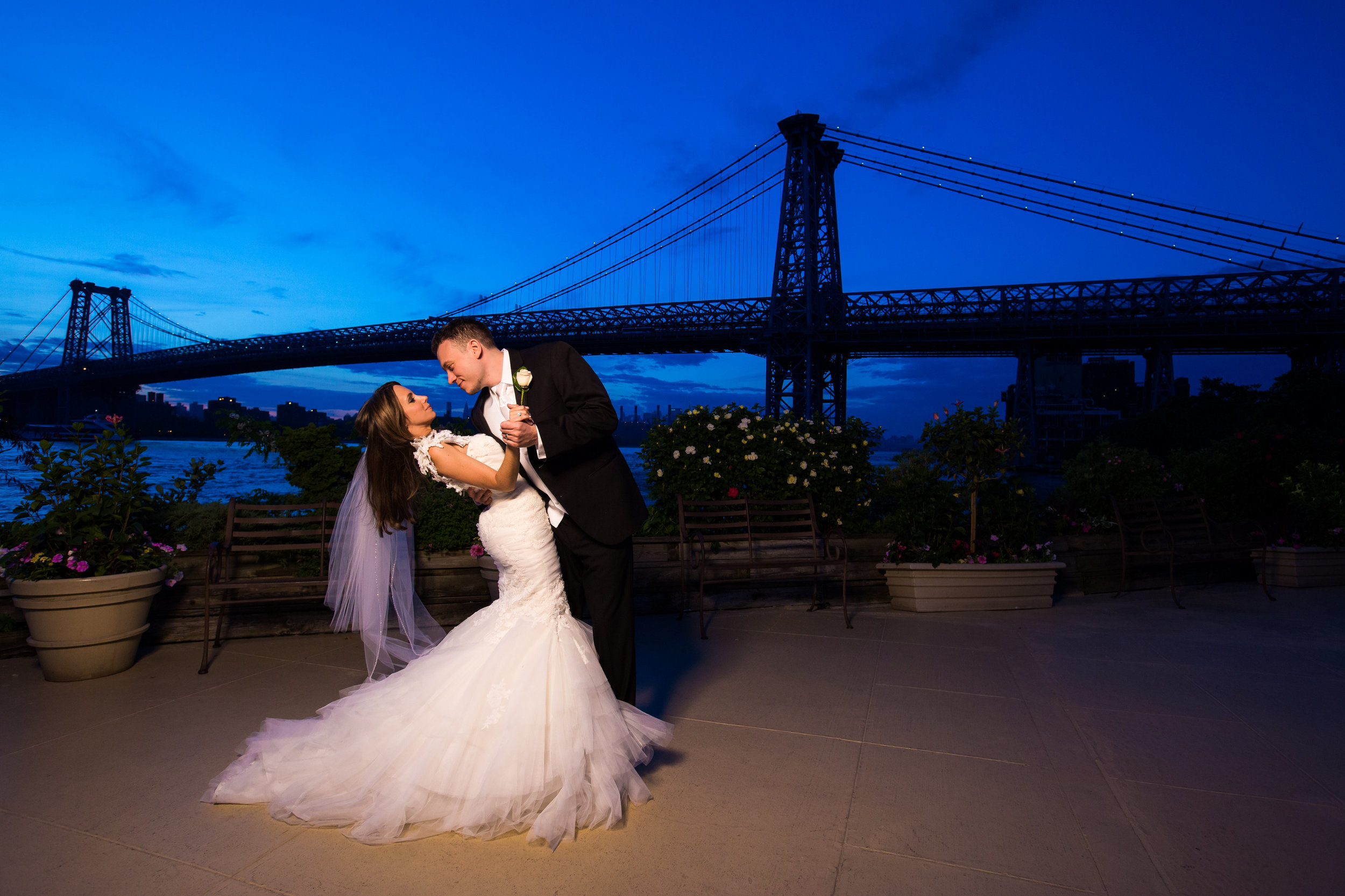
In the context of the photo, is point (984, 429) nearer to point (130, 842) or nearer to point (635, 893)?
point (635, 893)

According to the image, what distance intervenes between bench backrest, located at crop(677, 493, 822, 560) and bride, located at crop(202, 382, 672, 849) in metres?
2.69

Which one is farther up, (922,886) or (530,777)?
(530,777)

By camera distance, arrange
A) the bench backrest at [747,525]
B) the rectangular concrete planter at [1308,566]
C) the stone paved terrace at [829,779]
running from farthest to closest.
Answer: the rectangular concrete planter at [1308,566], the bench backrest at [747,525], the stone paved terrace at [829,779]

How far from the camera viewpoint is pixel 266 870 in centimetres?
203

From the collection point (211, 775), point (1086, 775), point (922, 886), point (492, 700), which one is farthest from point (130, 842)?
point (1086, 775)

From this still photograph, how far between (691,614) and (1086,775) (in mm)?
3004

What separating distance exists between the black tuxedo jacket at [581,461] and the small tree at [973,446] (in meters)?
3.69

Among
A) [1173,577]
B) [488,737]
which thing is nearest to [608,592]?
[488,737]

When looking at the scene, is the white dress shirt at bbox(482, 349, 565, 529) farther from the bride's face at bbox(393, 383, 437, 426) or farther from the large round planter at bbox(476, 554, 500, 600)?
the large round planter at bbox(476, 554, 500, 600)

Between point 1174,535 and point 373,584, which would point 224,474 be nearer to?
point 373,584

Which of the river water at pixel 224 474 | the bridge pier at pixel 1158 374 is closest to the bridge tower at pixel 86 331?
the river water at pixel 224 474

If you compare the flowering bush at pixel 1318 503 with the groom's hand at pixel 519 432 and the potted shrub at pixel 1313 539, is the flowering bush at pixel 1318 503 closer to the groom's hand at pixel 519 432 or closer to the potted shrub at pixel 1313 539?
the potted shrub at pixel 1313 539

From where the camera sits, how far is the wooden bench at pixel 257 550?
4090 millimetres

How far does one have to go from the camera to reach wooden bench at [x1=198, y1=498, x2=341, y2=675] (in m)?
4.09
